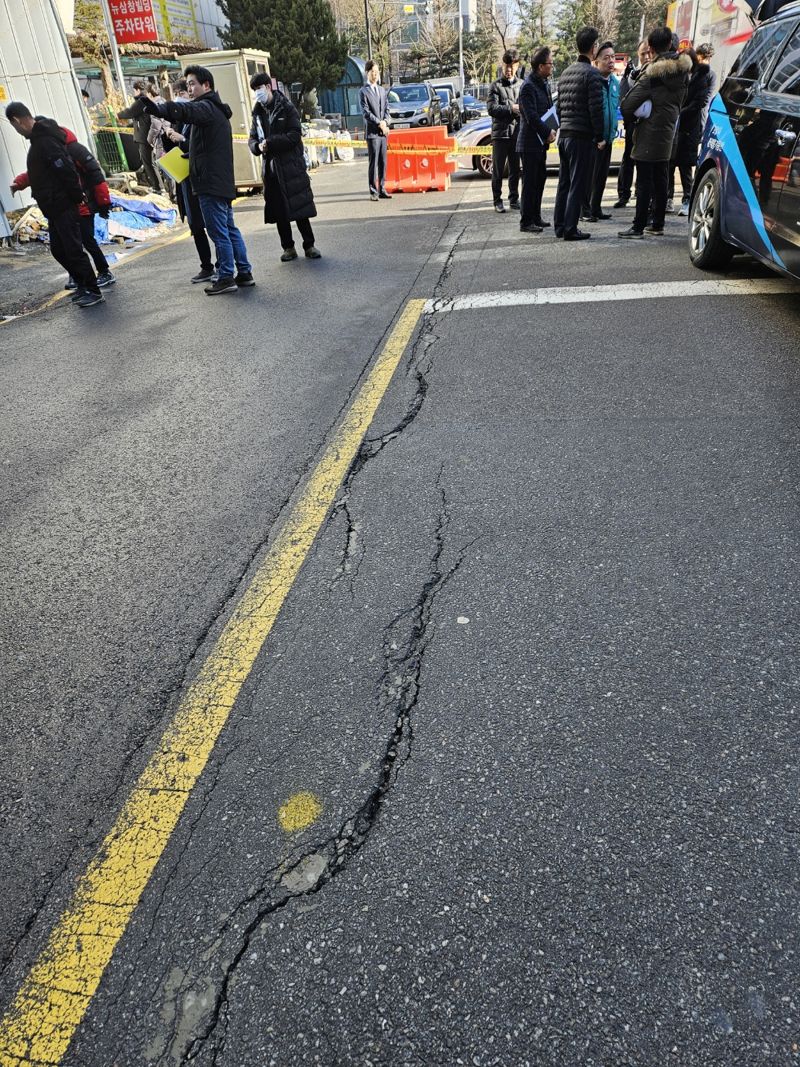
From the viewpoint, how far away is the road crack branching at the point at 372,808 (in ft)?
5.15

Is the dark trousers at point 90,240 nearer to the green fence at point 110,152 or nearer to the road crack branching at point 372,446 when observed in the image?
the road crack branching at point 372,446

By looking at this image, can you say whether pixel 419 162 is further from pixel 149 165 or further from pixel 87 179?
pixel 87 179

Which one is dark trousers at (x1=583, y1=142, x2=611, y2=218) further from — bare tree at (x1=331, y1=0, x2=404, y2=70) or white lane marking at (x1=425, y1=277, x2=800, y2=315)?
bare tree at (x1=331, y1=0, x2=404, y2=70)

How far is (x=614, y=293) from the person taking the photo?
6266 mm

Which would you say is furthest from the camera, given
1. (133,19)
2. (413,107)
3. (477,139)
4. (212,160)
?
(413,107)

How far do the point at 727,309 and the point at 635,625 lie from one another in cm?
412

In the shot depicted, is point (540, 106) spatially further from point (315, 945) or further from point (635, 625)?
point (315, 945)

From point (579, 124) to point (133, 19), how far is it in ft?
60.0

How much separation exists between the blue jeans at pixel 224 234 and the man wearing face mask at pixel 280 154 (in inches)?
32.1

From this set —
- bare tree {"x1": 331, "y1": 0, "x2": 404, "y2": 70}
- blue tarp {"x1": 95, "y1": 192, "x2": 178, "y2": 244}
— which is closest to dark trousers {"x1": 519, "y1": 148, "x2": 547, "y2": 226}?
blue tarp {"x1": 95, "y1": 192, "x2": 178, "y2": 244}

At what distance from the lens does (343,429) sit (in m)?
4.22

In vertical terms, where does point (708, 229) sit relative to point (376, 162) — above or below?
above

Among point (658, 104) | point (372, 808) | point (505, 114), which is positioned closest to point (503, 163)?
point (505, 114)

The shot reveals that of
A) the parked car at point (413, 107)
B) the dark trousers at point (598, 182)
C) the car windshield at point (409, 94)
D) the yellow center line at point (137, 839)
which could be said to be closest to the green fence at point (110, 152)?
the parked car at point (413, 107)
